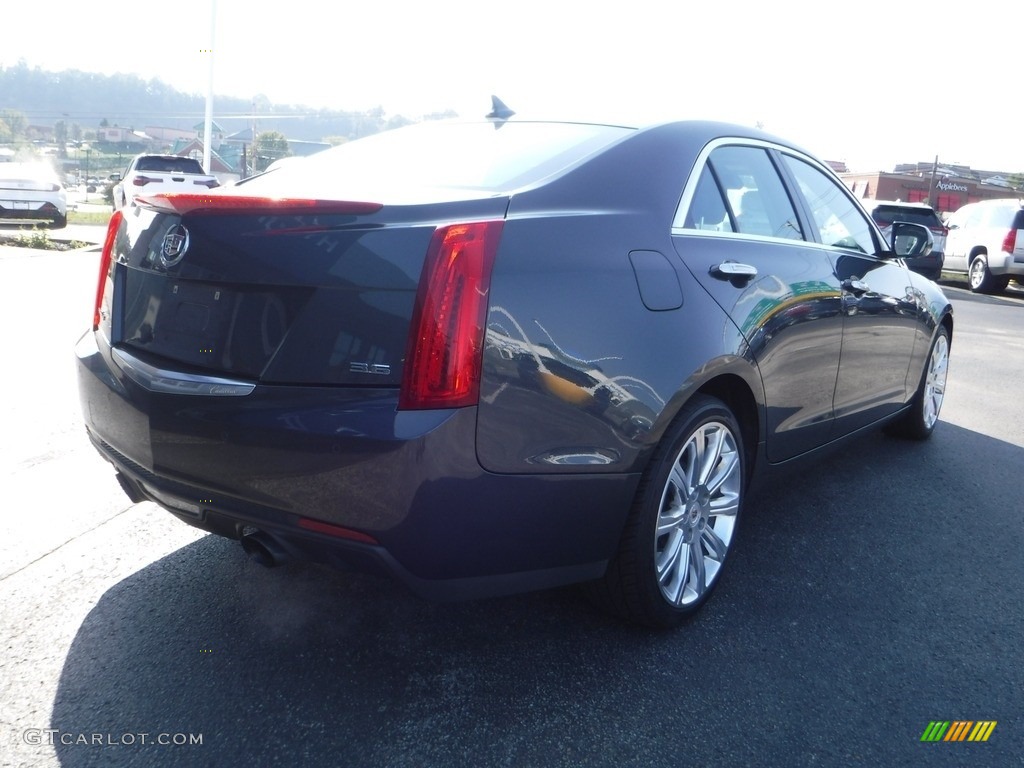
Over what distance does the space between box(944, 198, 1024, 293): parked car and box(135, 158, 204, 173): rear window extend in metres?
17.1

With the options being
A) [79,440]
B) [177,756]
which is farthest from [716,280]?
[79,440]

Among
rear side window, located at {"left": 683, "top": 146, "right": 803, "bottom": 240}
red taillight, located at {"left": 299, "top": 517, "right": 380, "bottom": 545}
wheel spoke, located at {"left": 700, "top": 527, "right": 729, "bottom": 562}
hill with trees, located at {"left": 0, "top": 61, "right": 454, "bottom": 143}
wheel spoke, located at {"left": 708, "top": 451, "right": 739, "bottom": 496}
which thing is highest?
hill with trees, located at {"left": 0, "top": 61, "right": 454, "bottom": 143}

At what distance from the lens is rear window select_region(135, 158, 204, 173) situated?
2238cm

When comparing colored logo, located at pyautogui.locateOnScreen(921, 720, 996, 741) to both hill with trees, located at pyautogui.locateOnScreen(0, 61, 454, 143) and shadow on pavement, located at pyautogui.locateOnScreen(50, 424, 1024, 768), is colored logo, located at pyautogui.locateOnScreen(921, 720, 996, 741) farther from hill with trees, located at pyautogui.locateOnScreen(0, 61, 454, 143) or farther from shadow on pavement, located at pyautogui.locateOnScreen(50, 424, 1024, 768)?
hill with trees, located at pyautogui.locateOnScreen(0, 61, 454, 143)

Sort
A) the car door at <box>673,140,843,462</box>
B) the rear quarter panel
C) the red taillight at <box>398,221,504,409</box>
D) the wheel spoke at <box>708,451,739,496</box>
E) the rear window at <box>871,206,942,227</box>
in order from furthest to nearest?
the rear window at <box>871,206,942,227</box> → the wheel spoke at <box>708,451,739,496</box> → the car door at <box>673,140,843,462</box> → the rear quarter panel → the red taillight at <box>398,221,504,409</box>

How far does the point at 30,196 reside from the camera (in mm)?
17391

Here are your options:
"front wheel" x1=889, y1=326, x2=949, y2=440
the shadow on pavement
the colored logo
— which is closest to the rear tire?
"front wheel" x1=889, y1=326, x2=949, y2=440

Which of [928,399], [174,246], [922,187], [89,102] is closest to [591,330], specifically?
[174,246]

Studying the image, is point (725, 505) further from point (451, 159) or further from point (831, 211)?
point (831, 211)

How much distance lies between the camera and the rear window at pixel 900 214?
18781 millimetres

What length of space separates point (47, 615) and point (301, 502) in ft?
3.71

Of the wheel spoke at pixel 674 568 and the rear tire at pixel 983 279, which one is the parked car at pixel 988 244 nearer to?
the rear tire at pixel 983 279

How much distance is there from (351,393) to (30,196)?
1747 centimetres

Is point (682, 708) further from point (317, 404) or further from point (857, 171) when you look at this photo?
point (857, 171)
